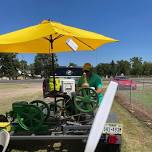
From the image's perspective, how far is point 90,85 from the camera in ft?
28.0

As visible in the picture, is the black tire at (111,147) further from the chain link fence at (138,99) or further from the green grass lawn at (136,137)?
the chain link fence at (138,99)

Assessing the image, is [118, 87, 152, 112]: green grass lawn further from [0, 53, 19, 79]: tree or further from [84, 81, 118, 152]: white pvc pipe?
[0, 53, 19, 79]: tree

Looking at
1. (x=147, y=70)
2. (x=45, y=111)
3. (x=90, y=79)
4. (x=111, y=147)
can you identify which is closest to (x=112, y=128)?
(x=111, y=147)

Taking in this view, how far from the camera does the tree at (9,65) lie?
12726 cm

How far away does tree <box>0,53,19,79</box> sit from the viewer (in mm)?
127262

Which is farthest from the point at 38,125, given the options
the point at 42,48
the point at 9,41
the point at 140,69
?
the point at 140,69

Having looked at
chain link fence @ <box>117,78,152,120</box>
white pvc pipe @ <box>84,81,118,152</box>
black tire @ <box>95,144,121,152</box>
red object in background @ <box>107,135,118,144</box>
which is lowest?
chain link fence @ <box>117,78,152,120</box>

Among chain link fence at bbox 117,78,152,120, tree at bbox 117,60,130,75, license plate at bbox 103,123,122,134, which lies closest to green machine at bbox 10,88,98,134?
license plate at bbox 103,123,122,134

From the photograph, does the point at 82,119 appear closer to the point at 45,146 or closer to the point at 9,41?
the point at 45,146

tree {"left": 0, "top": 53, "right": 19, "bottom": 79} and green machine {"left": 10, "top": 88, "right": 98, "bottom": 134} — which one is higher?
tree {"left": 0, "top": 53, "right": 19, "bottom": 79}

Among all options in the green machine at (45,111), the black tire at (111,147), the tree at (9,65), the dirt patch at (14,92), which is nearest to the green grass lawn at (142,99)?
the dirt patch at (14,92)

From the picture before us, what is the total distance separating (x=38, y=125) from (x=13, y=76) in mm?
131680

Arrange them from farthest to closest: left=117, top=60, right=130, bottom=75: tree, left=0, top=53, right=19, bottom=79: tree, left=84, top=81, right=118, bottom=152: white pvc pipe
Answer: left=117, top=60, right=130, bottom=75: tree < left=0, top=53, right=19, bottom=79: tree < left=84, top=81, right=118, bottom=152: white pvc pipe

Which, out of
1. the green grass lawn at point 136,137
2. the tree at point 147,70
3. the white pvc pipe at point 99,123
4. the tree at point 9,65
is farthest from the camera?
the tree at point 147,70
